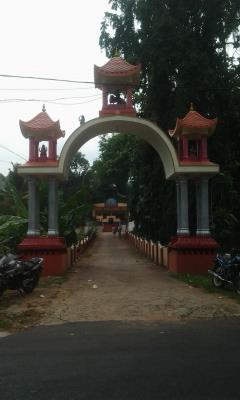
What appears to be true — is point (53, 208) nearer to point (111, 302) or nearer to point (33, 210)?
point (33, 210)

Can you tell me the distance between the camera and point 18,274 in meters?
11.2

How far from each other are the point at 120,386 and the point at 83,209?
53.8 feet

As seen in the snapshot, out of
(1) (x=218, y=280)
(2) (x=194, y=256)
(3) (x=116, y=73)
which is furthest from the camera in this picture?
(3) (x=116, y=73)

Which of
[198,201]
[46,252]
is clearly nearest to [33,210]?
[46,252]

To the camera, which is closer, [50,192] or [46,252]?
[46,252]

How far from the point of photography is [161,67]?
822 inches

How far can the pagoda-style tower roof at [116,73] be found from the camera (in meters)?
17.0

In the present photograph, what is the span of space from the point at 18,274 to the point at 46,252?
5009 mm

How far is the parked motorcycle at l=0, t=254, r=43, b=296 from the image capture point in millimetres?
10875

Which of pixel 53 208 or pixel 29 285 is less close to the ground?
pixel 53 208

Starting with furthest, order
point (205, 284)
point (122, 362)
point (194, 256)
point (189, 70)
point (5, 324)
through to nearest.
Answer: point (189, 70)
point (194, 256)
point (205, 284)
point (5, 324)
point (122, 362)

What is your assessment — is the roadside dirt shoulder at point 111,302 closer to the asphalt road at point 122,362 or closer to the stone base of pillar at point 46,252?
the asphalt road at point 122,362

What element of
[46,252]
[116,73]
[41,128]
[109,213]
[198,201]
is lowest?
[46,252]

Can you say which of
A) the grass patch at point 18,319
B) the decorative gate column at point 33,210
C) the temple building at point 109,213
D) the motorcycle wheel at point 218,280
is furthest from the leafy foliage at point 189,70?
the temple building at point 109,213
